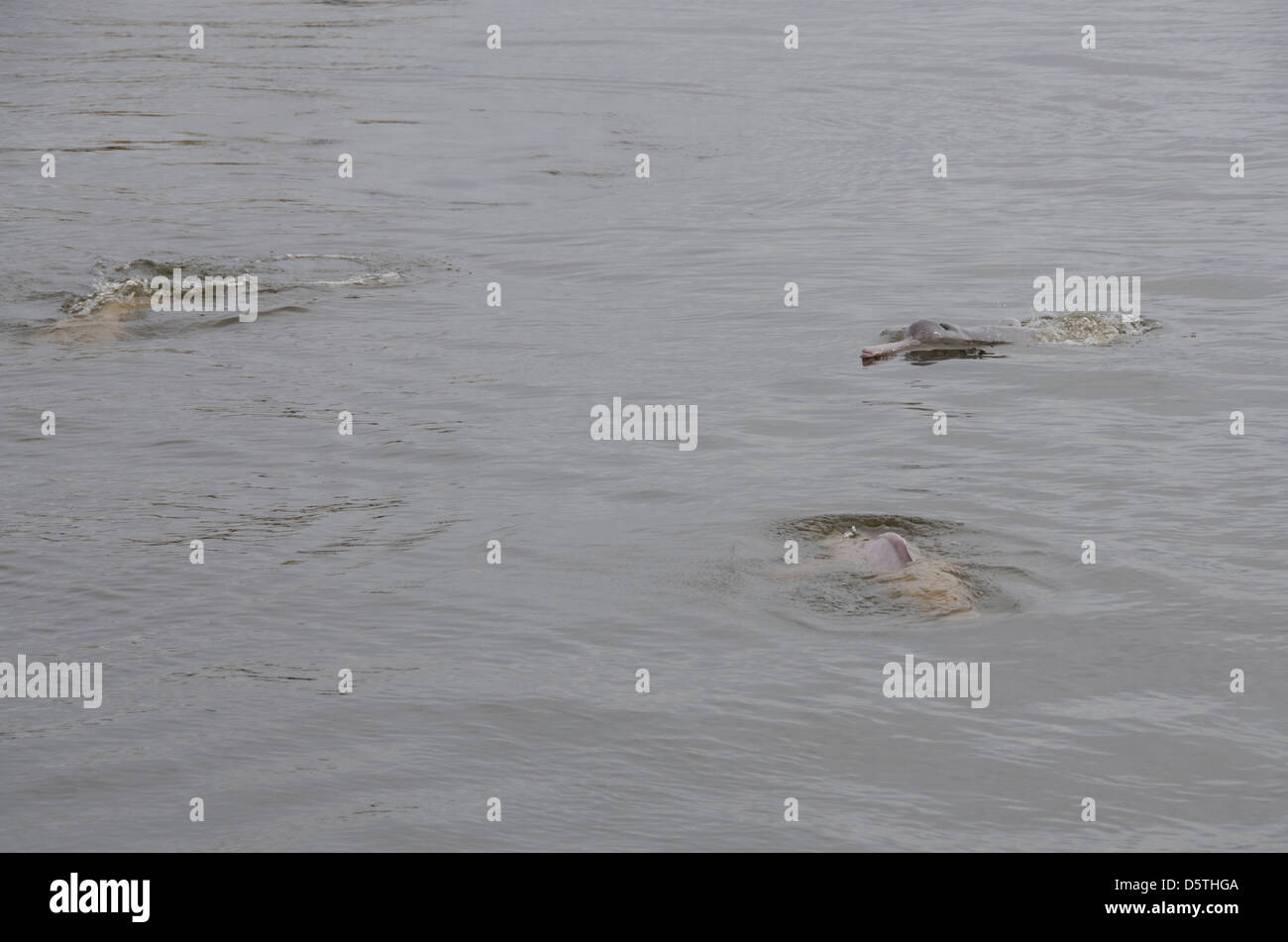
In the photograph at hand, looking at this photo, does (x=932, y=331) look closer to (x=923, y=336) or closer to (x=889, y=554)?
(x=923, y=336)

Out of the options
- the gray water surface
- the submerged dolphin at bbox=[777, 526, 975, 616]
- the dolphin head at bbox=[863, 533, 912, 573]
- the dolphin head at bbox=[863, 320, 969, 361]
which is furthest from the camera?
the dolphin head at bbox=[863, 320, 969, 361]

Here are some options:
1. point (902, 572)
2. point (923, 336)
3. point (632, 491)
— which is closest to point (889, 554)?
point (902, 572)

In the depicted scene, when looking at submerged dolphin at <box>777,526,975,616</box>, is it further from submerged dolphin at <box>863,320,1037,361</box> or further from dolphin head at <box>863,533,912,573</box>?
submerged dolphin at <box>863,320,1037,361</box>

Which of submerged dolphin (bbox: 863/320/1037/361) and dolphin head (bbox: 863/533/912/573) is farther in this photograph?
submerged dolphin (bbox: 863/320/1037/361)

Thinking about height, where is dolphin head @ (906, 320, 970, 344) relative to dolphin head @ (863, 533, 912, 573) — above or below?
above

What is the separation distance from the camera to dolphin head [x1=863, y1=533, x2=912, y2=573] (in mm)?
9930

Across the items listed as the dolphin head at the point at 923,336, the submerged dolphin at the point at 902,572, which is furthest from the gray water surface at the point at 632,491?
the dolphin head at the point at 923,336

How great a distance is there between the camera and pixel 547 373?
49.6 feet

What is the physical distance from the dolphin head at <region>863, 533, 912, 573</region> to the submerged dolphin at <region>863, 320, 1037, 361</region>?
579 cm

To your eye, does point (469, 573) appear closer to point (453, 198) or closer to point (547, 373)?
point (547, 373)

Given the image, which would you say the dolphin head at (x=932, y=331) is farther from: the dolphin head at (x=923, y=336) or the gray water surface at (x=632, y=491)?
the gray water surface at (x=632, y=491)

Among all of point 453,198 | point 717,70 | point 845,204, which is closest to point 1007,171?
point 845,204

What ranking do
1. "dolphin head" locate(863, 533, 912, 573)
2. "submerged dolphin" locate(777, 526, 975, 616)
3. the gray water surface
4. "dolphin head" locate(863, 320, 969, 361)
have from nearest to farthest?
the gray water surface → "submerged dolphin" locate(777, 526, 975, 616) → "dolphin head" locate(863, 533, 912, 573) → "dolphin head" locate(863, 320, 969, 361)

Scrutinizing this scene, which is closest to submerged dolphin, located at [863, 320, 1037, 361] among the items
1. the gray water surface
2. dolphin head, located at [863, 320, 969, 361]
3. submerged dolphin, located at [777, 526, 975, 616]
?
dolphin head, located at [863, 320, 969, 361]
